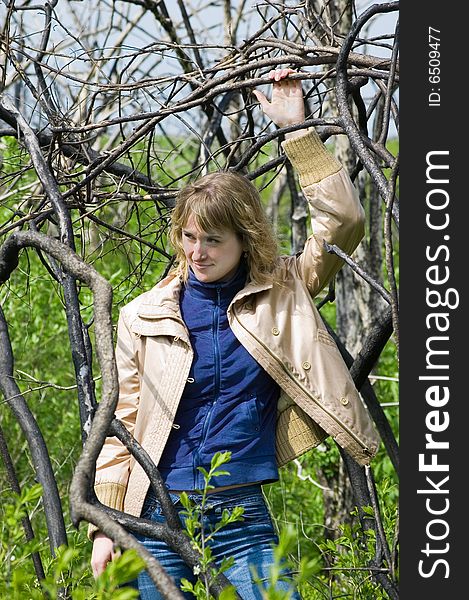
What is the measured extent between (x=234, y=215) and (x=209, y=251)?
111 mm

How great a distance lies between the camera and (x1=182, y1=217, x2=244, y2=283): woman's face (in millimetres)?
2373

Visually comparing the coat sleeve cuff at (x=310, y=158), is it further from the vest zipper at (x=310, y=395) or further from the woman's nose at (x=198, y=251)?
the vest zipper at (x=310, y=395)

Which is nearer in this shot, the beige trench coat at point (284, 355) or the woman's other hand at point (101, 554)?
the woman's other hand at point (101, 554)

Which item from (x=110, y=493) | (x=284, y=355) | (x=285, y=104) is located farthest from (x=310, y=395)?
(x=285, y=104)

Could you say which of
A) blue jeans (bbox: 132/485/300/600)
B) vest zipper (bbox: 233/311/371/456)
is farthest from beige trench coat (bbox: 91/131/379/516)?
blue jeans (bbox: 132/485/300/600)

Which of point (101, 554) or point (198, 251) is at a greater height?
point (198, 251)

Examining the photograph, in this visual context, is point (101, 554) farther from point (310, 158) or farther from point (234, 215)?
point (310, 158)

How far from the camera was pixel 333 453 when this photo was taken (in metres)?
5.30

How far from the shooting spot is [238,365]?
237 cm

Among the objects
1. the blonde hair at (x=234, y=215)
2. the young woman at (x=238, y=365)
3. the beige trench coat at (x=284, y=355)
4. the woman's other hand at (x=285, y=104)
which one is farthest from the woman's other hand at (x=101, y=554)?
the woman's other hand at (x=285, y=104)

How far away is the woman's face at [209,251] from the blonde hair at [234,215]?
0.02 metres

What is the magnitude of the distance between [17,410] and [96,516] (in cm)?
99

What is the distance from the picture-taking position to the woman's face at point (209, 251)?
2373 millimetres

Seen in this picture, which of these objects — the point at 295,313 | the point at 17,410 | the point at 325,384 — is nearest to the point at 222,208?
the point at 295,313
